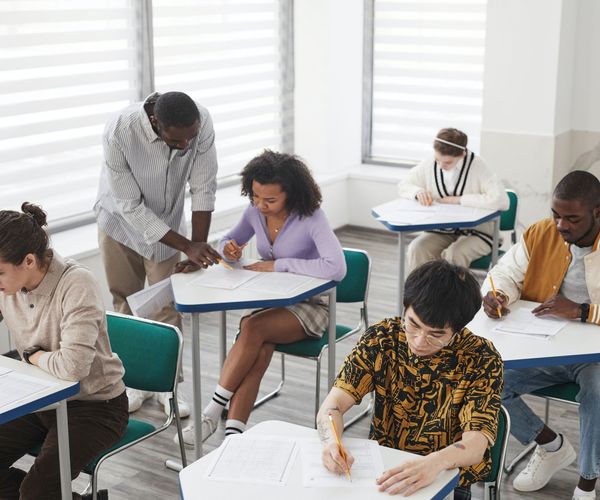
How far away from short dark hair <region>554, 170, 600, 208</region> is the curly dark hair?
108cm

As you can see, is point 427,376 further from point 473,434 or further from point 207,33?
point 207,33

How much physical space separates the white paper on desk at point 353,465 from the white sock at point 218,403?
1.36 meters

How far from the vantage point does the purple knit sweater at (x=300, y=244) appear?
3746 mm

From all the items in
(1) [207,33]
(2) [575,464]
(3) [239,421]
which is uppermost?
(1) [207,33]

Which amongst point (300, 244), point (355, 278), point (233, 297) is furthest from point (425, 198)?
point (233, 297)

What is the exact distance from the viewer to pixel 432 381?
2.41 metres

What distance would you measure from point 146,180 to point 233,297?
36.1 inches

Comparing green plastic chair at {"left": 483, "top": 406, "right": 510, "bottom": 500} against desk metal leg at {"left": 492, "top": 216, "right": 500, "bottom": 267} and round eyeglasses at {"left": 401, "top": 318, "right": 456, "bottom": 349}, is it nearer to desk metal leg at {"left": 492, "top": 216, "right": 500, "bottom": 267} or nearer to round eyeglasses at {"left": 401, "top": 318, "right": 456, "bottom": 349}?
round eyeglasses at {"left": 401, "top": 318, "right": 456, "bottom": 349}

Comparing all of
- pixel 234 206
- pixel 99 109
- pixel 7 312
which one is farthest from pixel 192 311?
pixel 234 206

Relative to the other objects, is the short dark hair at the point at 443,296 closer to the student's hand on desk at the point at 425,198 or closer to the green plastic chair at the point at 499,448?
the green plastic chair at the point at 499,448

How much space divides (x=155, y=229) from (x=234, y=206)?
7.57ft

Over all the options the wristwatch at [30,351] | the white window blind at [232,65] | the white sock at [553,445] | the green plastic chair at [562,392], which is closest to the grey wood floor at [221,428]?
the white sock at [553,445]

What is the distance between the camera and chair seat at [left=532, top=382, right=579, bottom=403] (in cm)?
326

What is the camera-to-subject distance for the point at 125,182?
4.07m
